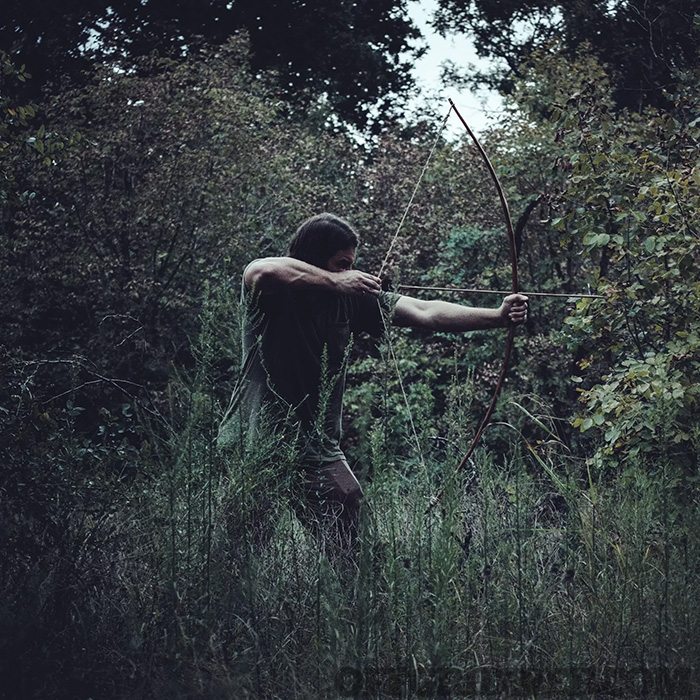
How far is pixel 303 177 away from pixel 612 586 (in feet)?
26.7

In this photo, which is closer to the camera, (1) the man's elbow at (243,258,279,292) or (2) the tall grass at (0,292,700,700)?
(2) the tall grass at (0,292,700,700)

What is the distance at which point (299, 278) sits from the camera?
11.4 ft

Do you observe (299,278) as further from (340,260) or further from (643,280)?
(643,280)

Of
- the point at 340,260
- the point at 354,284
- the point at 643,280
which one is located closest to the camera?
the point at 354,284

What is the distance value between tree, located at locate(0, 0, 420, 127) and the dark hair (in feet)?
32.0

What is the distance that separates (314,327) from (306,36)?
13191 mm

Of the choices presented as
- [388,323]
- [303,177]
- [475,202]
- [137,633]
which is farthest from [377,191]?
[137,633]

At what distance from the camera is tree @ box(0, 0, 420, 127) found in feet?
45.3

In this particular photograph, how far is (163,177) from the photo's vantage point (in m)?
7.87

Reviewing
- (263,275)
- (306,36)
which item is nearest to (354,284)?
→ (263,275)

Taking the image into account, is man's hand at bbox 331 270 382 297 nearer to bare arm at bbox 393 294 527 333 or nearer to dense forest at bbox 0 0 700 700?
bare arm at bbox 393 294 527 333

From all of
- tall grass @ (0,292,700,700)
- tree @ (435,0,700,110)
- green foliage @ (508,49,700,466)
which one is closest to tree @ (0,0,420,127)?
tree @ (435,0,700,110)

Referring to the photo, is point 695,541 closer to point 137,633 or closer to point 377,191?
point 137,633

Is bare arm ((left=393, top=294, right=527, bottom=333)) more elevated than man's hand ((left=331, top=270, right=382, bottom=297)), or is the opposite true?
man's hand ((left=331, top=270, right=382, bottom=297))
